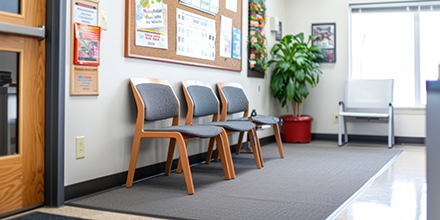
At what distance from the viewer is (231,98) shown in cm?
376

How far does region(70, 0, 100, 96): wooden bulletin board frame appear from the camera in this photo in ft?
7.48

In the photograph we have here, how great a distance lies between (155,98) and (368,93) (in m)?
3.30

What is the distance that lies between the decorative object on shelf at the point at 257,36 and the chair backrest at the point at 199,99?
1.19m

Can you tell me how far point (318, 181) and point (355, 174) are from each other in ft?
1.45

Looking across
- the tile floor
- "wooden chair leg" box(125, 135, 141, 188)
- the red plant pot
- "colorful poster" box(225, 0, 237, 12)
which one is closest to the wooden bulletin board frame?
"wooden chair leg" box(125, 135, 141, 188)

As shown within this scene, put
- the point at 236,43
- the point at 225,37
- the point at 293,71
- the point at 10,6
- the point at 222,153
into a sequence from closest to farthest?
the point at 10,6 < the point at 222,153 < the point at 225,37 < the point at 236,43 < the point at 293,71

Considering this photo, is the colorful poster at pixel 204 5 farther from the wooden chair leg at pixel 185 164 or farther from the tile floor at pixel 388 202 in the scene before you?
the tile floor at pixel 388 202

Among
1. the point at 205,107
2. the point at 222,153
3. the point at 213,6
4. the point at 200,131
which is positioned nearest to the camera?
the point at 200,131

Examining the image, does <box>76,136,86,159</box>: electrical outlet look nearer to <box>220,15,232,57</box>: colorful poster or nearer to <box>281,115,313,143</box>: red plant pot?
<box>220,15,232,57</box>: colorful poster

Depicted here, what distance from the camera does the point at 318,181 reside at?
281cm

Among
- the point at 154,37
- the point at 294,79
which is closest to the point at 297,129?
the point at 294,79

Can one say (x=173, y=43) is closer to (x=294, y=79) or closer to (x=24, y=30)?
(x=24, y=30)

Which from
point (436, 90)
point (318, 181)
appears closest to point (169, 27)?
point (318, 181)

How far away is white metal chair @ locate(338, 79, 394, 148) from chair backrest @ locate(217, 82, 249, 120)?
1598 millimetres
